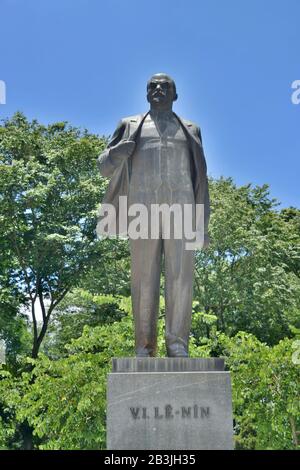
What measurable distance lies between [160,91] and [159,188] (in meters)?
1.27

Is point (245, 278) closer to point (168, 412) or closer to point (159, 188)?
point (159, 188)

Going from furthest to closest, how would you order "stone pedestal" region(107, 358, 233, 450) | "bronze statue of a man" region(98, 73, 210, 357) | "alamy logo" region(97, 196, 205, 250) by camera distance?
"alamy logo" region(97, 196, 205, 250) < "bronze statue of a man" region(98, 73, 210, 357) < "stone pedestal" region(107, 358, 233, 450)

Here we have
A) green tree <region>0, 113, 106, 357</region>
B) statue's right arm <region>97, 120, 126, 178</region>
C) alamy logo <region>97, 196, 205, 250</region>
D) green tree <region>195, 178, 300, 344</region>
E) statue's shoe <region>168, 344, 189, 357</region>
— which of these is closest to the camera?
statue's shoe <region>168, 344, 189, 357</region>

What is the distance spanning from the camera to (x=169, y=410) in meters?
6.11

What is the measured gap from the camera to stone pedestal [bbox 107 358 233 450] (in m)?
6.04

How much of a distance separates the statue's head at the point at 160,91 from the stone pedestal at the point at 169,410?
325 centimetres

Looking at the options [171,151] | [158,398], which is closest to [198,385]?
[158,398]

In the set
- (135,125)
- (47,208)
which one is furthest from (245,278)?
(135,125)

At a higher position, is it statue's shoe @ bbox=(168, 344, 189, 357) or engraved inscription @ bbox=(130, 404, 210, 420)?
statue's shoe @ bbox=(168, 344, 189, 357)

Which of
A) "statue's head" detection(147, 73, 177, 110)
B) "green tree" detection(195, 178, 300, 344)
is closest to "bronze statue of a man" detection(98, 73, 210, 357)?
"statue's head" detection(147, 73, 177, 110)

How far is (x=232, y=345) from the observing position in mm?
16281

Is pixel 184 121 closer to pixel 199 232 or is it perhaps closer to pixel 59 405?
pixel 199 232

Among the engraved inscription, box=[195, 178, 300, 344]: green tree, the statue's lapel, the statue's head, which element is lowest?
the engraved inscription

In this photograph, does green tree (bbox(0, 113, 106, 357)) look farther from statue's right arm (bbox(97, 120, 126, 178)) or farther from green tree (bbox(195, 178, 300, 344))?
statue's right arm (bbox(97, 120, 126, 178))
